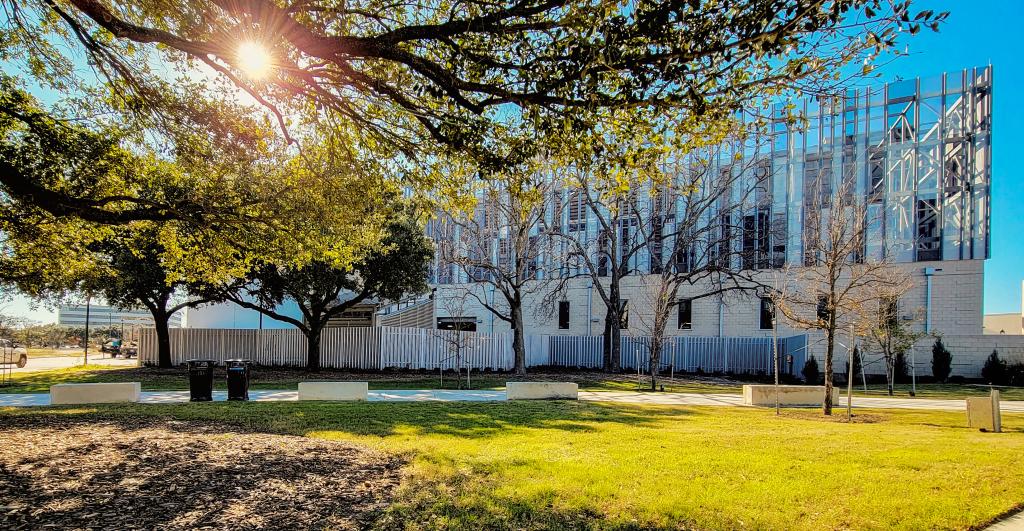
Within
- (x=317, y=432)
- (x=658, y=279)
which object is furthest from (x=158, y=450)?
(x=658, y=279)

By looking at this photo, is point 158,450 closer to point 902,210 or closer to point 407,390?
point 407,390

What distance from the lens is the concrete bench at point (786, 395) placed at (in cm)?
1552

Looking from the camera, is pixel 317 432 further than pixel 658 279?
No

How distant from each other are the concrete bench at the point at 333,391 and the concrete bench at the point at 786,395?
9.96 metres

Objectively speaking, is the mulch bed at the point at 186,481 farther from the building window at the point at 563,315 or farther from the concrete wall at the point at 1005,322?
the concrete wall at the point at 1005,322

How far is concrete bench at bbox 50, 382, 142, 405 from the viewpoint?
13.1m

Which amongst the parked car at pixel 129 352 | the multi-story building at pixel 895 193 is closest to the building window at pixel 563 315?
the multi-story building at pixel 895 193

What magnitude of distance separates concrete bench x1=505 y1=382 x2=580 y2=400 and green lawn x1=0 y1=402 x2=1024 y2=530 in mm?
3015

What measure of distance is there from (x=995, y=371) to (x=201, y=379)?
3013cm

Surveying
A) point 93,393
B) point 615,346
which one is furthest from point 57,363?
point 615,346

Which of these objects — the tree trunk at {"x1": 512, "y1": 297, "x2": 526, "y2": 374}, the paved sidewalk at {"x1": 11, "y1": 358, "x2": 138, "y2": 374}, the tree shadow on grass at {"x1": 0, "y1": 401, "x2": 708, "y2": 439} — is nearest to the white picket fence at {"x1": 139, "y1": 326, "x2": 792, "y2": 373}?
the tree trunk at {"x1": 512, "y1": 297, "x2": 526, "y2": 374}

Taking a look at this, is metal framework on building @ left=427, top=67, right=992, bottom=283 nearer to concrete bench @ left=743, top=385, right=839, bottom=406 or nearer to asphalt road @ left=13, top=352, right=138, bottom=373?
concrete bench @ left=743, top=385, right=839, bottom=406

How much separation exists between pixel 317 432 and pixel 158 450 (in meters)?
2.51

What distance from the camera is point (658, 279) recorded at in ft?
105
